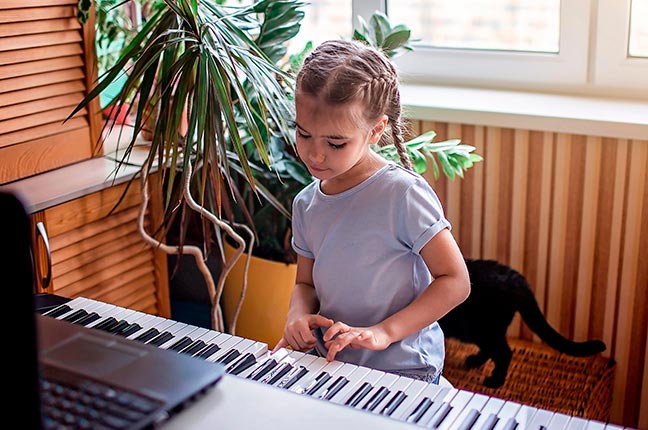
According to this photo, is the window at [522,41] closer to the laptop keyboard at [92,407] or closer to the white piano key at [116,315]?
the white piano key at [116,315]

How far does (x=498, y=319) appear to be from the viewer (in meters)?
2.18

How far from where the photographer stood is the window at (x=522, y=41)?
7.57ft

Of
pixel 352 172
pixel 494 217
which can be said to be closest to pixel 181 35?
pixel 352 172

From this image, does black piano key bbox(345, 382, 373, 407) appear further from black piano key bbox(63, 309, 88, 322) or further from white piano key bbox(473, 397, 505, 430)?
black piano key bbox(63, 309, 88, 322)

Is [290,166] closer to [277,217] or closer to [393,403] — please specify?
[277,217]

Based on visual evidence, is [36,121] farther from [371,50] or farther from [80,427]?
[80,427]

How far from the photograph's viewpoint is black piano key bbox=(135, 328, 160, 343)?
4.40ft

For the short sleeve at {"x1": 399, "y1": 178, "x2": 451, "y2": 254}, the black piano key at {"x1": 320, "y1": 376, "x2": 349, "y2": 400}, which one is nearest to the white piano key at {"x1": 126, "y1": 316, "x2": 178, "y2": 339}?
the black piano key at {"x1": 320, "y1": 376, "x2": 349, "y2": 400}

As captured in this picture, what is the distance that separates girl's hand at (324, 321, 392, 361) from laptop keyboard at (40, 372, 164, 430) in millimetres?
479

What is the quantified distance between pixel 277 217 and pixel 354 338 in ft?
3.53

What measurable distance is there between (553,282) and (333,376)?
4.06 ft

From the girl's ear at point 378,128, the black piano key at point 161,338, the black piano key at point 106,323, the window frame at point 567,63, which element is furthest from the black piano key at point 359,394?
the window frame at point 567,63

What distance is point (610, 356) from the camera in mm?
2289

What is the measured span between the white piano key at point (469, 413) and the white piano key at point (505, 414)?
0.08 feet
